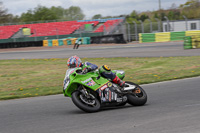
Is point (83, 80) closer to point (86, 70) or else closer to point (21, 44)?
point (86, 70)

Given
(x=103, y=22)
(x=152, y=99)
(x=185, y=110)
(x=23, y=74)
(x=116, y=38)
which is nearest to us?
(x=185, y=110)

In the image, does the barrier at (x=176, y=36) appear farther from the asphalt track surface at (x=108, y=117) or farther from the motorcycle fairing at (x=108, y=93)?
the motorcycle fairing at (x=108, y=93)

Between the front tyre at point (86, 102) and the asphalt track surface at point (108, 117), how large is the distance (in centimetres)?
12

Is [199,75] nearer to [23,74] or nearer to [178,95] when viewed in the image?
[178,95]

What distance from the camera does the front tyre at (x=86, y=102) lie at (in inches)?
235

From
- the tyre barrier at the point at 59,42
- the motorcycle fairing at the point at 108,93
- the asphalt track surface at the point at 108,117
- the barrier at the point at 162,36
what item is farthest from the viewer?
the tyre barrier at the point at 59,42

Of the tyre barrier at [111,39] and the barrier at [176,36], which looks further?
the tyre barrier at [111,39]

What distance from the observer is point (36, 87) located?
35.4 ft

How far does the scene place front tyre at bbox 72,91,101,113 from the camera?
19.6 ft

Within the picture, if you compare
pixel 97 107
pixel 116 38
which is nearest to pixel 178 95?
pixel 97 107

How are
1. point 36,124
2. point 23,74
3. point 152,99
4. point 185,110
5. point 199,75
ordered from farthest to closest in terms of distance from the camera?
point 23,74 < point 199,75 < point 152,99 < point 185,110 < point 36,124

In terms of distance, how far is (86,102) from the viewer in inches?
241

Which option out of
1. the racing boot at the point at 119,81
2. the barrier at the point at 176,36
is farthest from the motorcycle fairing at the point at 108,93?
the barrier at the point at 176,36

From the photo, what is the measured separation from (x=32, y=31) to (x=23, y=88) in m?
34.9
